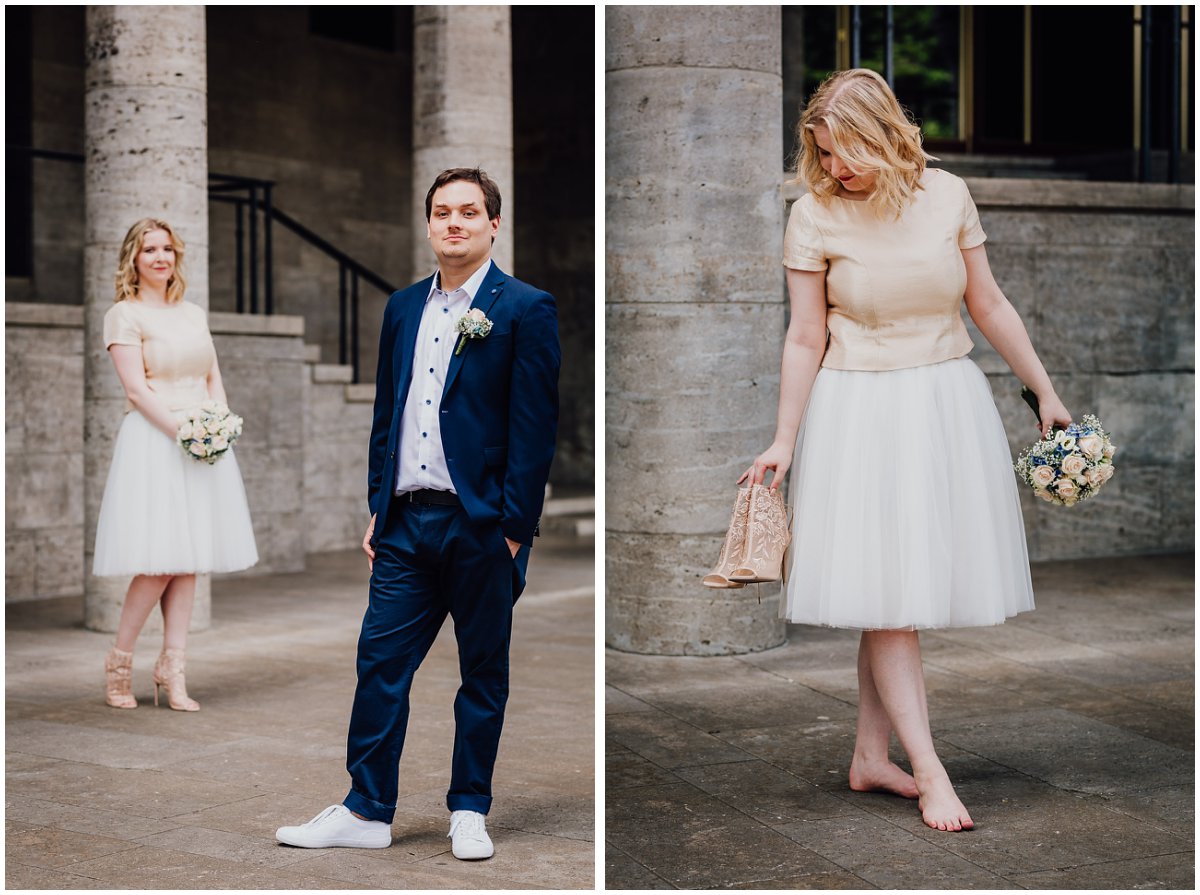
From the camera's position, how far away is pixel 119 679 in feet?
21.2

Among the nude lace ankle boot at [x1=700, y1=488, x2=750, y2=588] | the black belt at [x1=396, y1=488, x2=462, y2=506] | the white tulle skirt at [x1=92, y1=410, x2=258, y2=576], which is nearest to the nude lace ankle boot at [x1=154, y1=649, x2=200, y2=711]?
→ the white tulle skirt at [x1=92, y1=410, x2=258, y2=576]

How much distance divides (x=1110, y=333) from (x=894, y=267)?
630 centimetres

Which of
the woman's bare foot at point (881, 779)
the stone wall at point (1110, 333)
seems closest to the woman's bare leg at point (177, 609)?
the woman's bare foot at point (881, 779)

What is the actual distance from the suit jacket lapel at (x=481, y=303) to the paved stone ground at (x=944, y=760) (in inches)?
50.9

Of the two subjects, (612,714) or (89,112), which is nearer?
(612,714)

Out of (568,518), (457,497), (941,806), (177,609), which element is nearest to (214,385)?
(177,609)

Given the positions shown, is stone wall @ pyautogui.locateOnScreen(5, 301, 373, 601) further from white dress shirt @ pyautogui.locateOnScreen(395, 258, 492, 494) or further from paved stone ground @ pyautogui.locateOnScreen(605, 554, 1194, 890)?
white dress shirt @ pyautogui.locateOnScreen(395, 258, 492, 494)

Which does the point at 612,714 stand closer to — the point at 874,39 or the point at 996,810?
the point at 996,810

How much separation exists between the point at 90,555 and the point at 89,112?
2.35 m

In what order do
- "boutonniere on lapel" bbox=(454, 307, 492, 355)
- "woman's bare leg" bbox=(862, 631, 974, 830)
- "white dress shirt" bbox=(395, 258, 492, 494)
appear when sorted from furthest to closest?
"woman's bare leg" bbox=(862, 631, 974, 830) → "white dress shirt" bbox=(395, 258, 492, 494) → "boutonniere on lapel" bbox=(454, 307, 492, 355)

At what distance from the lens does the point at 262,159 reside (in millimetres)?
15523

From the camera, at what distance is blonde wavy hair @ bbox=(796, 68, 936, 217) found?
13.7 ft

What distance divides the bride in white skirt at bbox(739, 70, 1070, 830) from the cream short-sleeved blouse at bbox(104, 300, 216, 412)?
3.14 m

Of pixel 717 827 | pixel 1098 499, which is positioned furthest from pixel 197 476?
pixel 1098 499
